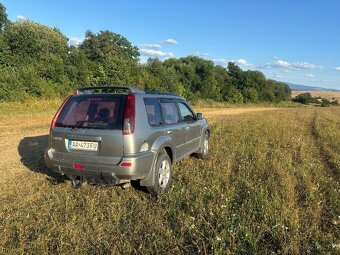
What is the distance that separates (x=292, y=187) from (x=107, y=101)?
3304 mm

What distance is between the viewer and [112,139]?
15.0 ft

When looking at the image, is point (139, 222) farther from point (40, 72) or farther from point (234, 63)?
point (234, 63)

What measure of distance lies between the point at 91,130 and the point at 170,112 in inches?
69.6

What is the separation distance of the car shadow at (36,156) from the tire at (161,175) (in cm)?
188

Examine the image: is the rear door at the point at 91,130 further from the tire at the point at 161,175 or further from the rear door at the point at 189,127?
the rear door at the point at 189,127

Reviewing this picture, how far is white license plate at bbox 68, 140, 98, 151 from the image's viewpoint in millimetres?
4699

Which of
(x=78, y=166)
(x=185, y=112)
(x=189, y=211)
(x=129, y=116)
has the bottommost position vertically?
(x=189, y=211)

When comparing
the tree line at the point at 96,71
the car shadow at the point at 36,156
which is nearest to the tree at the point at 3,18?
the tree line at the point at 96,71

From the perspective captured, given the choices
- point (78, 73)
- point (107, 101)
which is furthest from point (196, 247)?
point (78, 73)

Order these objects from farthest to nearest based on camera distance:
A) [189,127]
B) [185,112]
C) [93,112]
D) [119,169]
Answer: [185,112] < [189,127] < [93,112] < [119,169]

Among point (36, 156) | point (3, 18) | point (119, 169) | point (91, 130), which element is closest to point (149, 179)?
point (119, 169)

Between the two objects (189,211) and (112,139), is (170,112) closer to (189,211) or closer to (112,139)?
(112,139)

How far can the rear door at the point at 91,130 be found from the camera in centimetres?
461

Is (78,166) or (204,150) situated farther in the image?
(204,150)
